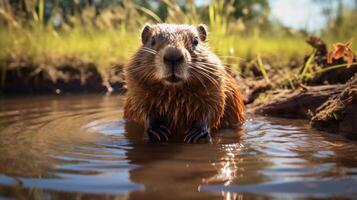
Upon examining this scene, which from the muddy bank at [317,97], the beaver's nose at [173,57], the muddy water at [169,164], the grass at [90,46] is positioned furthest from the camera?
the grass at [90,46]

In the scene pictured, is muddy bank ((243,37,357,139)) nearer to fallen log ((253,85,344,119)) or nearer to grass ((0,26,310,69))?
fallen log ((253,85,344,119))

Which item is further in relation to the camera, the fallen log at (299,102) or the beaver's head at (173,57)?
the fallen log at (299,102)

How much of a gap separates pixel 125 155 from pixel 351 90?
5.79ft

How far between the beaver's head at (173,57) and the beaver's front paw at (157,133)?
341 millimetres

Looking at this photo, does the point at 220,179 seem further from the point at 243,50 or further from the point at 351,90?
the point at 243,50

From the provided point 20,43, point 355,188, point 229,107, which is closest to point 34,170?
point 355,188

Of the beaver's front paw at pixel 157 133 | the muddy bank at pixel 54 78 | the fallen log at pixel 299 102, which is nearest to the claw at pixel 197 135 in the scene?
the beaver's front paw at pixel 157 133

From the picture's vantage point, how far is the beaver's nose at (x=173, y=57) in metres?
3.37

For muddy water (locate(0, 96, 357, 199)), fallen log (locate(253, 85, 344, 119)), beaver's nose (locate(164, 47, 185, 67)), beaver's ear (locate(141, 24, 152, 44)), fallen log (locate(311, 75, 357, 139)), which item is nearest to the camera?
muddy water (locate(0, 96, 357, 199))

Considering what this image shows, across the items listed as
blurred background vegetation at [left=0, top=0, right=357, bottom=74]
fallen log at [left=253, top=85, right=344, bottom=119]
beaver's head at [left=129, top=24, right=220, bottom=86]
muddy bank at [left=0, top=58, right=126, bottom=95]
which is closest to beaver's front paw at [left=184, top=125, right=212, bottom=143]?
beaver's head at [left=129, top=24, right=220, bottom=86]

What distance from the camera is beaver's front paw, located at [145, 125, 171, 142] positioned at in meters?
3.63

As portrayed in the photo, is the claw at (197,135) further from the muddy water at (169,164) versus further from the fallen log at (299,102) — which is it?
the fallen log at (299,102)

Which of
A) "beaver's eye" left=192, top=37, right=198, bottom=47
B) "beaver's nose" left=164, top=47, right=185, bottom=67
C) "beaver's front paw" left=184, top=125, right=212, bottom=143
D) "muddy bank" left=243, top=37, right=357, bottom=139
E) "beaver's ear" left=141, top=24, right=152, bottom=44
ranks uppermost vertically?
"beaver's ear" left=141, top=24, right=152, bottom=44

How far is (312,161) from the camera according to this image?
2.70 metres
